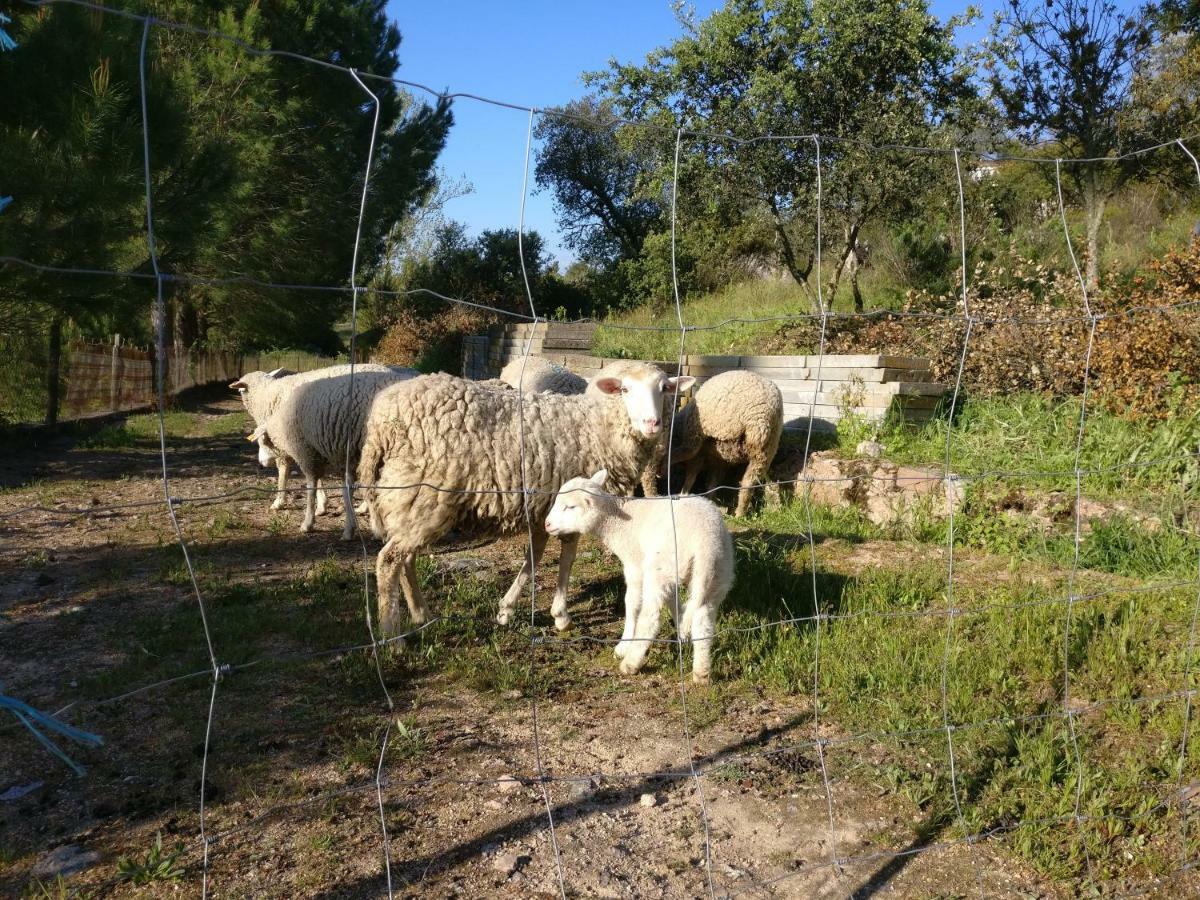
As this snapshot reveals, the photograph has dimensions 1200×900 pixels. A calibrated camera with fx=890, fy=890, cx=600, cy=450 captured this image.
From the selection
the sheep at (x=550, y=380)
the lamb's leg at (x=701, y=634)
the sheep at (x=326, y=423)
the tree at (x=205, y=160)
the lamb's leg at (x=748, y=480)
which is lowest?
the lamb's leg at (x=701, y=634)

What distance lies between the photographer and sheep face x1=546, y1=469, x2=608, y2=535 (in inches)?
175

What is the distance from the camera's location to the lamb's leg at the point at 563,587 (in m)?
5.11

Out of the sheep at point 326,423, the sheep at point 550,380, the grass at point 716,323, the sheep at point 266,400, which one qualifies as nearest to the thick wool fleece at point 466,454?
the sheep at point 326,423

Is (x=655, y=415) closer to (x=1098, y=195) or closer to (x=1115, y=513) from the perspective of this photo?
(x=1115, y=513)

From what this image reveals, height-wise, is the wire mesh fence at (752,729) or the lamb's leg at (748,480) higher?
the lamb's leg at (748,480)

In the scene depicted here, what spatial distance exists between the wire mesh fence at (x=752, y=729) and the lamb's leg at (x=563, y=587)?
0.09 metres

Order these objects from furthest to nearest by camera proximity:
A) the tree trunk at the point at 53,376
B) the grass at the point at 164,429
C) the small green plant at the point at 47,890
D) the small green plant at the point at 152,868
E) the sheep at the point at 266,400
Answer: the grass at the point at 164,429 → the tree trunk at the point at 53,376 → the sheep at the point at 266,400 → the small green plant at the point at 152,868 → the small green plant at the point at 47,890

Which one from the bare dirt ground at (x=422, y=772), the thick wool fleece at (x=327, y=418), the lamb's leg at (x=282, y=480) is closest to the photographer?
the bare dirt ground at (x=422, y=772)

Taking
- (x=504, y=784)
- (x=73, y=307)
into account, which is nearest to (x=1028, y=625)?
(x=504, y=784)

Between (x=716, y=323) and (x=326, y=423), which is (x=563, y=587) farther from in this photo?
(x=716, y=323)

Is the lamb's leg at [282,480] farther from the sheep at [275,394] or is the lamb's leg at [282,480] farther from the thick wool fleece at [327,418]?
the thick wool fleece at [327,418]

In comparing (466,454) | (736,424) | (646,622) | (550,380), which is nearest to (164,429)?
(550,380)

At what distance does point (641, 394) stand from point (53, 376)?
10.9 meters

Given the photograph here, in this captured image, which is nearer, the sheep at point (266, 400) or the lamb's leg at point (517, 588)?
the lamb's leg at point (517, 588)
